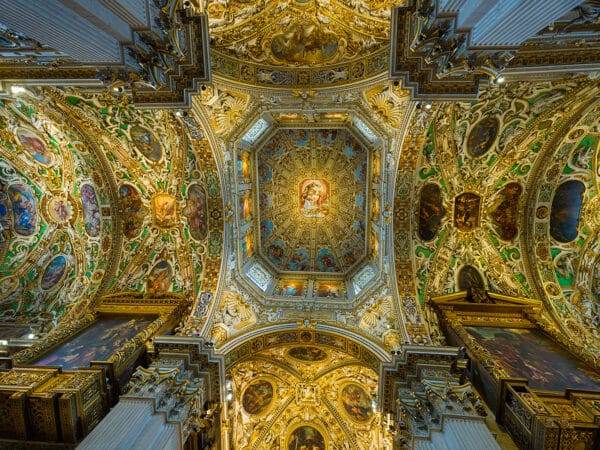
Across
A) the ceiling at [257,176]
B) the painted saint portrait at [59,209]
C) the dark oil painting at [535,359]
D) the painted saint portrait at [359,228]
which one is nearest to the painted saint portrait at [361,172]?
the ceiling at [257,176]

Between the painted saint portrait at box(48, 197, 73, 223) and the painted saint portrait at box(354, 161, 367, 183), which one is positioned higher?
the painted saint portrait at box(354, 161, 367, 183)

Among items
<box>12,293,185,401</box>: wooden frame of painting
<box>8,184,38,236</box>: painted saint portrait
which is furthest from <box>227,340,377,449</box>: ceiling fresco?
<box>8,184,38,236</box>: painted saint portrait

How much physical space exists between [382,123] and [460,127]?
2973 mm

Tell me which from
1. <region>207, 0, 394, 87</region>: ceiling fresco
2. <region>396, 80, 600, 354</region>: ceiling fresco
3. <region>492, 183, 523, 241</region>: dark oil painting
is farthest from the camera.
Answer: <region>492, 183, 523, 241</region>: dark oil painting

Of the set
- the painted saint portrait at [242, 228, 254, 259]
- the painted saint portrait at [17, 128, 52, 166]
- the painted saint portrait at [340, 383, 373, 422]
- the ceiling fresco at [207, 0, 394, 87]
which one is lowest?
the painted saint portrait at [340, 383, 373, 422]

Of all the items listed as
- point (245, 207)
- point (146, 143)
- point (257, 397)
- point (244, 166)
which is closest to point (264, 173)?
point (244, 166)

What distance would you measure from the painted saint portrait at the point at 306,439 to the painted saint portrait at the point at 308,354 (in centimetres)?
331

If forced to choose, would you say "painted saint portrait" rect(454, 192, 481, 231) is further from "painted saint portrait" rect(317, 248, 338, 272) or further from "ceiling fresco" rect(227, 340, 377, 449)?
"ceiling fresco" rect(227, 340, 377, 449)

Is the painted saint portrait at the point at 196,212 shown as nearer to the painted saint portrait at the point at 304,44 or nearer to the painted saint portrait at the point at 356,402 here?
the painted saint portrait at the point at 304,44

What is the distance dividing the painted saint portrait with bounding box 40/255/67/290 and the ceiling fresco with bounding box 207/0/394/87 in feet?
37.8

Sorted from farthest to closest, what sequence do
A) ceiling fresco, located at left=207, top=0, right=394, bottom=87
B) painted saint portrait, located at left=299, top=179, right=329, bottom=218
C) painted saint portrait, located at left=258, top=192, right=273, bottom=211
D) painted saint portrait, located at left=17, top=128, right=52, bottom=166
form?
1. painted saint portrait, located at left=299, top=179, right=329, bottom=218
2. painted saint portrait, located at left=258, top=192, right=273, bottom=211
3. painted saint portrait, located at left=17, top=128, right=52, bottom=166
4. ceiling fresco, located at left=207, top=0, right=394, bottom=87

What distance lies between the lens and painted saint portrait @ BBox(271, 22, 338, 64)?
10156mm

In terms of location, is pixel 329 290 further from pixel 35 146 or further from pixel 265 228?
pixel 35 146

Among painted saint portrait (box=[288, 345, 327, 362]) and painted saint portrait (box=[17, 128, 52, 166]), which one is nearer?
painted saint portrait (box=[17, 128, 52, 166])
